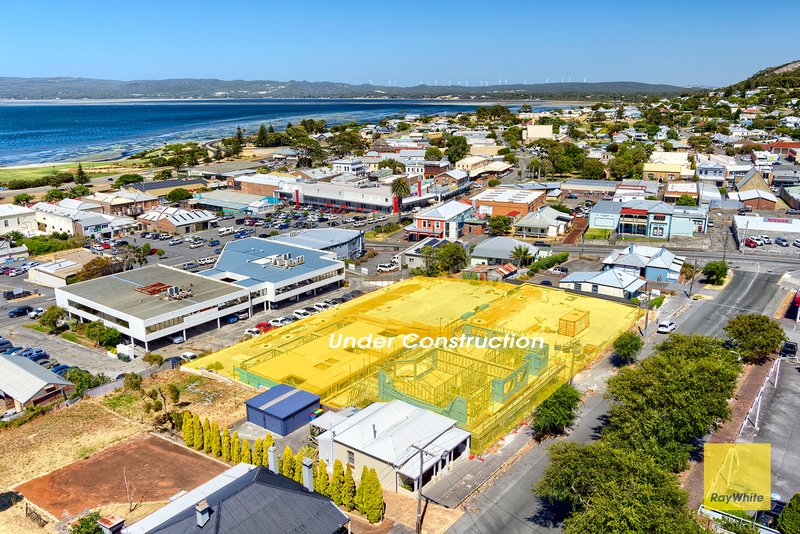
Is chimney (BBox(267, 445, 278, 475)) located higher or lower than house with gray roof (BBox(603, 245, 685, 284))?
higher

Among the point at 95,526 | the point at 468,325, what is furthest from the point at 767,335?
the point at 95,526

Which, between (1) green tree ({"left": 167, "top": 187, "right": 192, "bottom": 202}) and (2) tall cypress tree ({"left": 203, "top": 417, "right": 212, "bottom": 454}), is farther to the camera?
(1) green tree ({"left": 167, "top": 187, "right": 192, "bottom": 202})

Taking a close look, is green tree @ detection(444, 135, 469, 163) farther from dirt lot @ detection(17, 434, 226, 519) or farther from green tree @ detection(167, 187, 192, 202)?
dirt lot @ detection(17, 434, 226, 519)

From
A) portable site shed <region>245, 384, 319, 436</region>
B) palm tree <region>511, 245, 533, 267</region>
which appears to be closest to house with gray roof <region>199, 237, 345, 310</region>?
portable site shed <region>245, 384, 319, 436</region>

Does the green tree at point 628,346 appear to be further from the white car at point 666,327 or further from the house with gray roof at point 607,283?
the house with gray roof at point 607,283

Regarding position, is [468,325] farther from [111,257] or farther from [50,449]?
[111,257]

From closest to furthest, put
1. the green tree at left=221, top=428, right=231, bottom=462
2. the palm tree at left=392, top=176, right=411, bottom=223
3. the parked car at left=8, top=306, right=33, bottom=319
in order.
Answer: the green tree at left=221, top=428, right=231, bottom=462, the parked car at left=8, top=306, right=33, bottom=319, the palm tree at left=392, top=176, right=411, bottom=223

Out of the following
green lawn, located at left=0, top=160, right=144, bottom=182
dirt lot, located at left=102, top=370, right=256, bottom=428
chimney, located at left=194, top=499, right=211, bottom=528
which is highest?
chimney, located at left=194, top=499, right=211, bottom=528

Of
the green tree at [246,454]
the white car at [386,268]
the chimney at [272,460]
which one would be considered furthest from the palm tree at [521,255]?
the chimney at [272,460]
